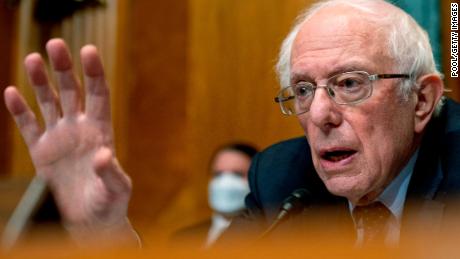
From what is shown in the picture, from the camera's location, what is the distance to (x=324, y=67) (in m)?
1.47

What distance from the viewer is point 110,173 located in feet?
4.11

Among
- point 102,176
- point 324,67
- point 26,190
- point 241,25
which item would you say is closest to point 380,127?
point 324,67

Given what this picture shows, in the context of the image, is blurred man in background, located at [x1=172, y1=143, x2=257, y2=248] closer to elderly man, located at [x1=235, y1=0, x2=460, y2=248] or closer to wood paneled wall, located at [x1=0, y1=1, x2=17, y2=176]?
wood paneled wall, located at [x1=0, y1=1, x2=17, y2=176]

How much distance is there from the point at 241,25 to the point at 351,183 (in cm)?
193

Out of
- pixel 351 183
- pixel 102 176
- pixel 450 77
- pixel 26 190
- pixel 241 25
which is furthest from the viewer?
pixel 241 25

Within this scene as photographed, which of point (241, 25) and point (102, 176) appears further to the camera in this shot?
point (241, 25)

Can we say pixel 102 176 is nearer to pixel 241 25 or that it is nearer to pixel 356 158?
pixel 356 158

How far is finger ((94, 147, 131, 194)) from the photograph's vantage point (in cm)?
125

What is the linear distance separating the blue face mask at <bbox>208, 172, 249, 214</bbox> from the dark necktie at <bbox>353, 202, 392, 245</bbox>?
1.58 metres

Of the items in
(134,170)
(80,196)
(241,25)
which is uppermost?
(80,196)

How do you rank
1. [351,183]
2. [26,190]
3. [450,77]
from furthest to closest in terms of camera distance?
[450,77] → [351,183] → [26,190]

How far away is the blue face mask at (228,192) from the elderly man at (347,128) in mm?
1483

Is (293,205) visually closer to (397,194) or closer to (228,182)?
(397,194)

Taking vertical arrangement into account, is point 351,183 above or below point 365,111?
below
